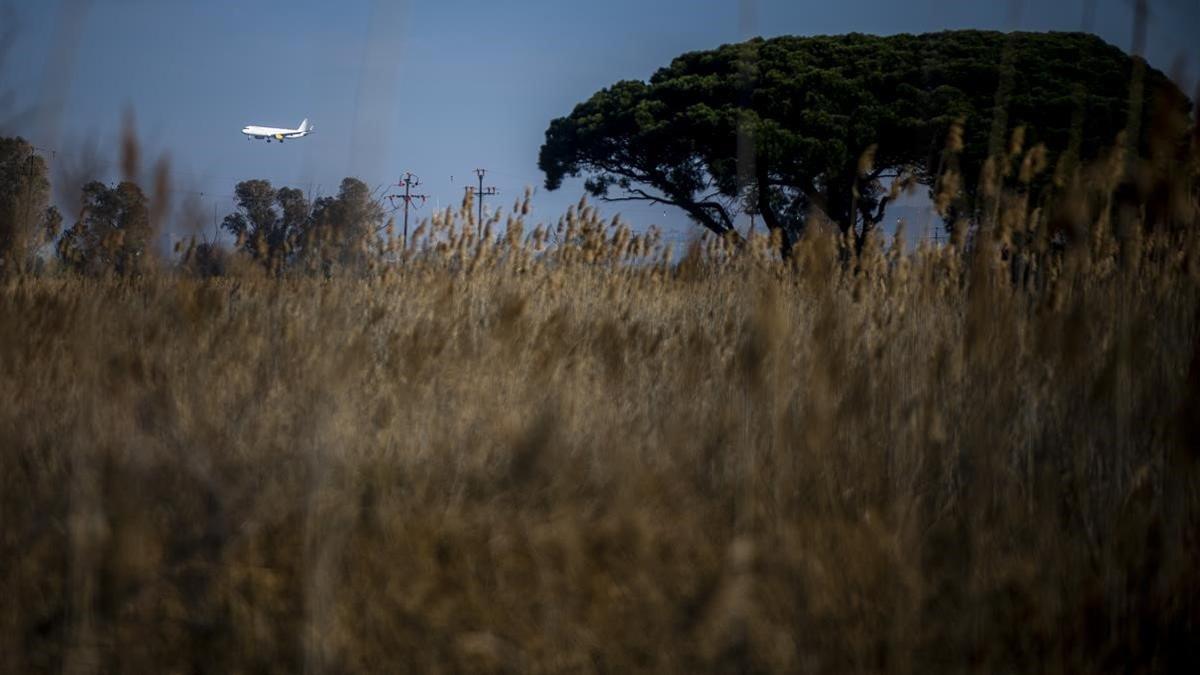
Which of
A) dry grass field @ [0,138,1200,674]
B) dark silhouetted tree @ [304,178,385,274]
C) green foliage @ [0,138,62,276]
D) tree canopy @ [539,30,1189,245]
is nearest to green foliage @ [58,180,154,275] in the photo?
green foliage @ [0,138,62,276]

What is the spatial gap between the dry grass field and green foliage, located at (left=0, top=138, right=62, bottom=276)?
1857 millimetres

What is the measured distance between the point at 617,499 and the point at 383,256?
12.1 ft

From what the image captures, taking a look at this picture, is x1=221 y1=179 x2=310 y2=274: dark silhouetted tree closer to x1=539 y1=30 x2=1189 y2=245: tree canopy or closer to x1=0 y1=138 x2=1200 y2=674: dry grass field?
x1=0 y1=138 x2=1200 y2=674: dry grass field

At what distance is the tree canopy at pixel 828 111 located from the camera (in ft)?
54.1

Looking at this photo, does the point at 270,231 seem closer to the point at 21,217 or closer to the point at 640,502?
the point at 21,217

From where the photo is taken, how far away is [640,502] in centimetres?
194

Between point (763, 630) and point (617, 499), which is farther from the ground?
point (617, 499)

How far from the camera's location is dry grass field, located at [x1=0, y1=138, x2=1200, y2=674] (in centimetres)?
167

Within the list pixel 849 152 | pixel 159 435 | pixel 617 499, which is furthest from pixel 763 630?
pixel 849 152

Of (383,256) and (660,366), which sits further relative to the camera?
(383,256)

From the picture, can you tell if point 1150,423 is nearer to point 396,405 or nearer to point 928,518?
point 928,518

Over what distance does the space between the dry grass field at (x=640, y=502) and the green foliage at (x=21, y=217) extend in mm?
1857

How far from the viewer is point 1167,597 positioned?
1.73 m

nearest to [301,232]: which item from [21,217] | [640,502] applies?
[21,217]
